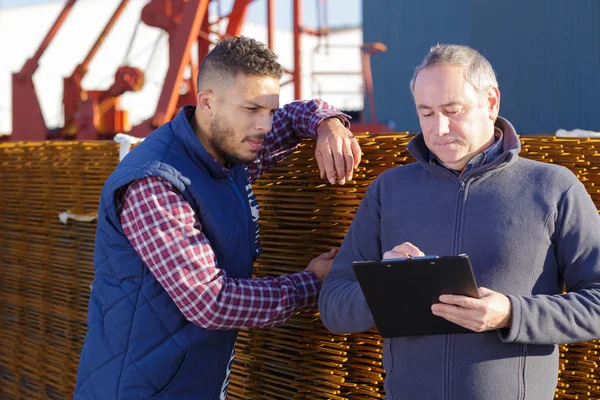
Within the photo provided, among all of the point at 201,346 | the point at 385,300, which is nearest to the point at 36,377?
the point at 201,346

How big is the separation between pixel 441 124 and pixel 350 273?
1.90 feet

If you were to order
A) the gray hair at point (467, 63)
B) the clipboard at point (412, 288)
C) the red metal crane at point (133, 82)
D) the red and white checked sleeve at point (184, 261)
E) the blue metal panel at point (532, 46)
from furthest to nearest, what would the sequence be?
the red metal crane at point (133, 82) → the blue metal panel at point (532, 46) → the red and white checked sleeve at point (184, 261) → the gray hair at point (467, 63) → the clipboard at point (412, 288)

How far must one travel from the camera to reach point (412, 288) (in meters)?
2.10

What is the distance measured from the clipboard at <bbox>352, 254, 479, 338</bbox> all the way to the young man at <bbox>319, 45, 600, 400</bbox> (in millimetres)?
66

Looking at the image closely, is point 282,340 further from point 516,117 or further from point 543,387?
point 516,117

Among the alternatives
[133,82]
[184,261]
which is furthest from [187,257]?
[133,82]

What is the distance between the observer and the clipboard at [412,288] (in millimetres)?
1997

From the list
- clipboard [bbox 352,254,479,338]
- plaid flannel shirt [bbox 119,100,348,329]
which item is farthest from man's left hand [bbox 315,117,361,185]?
clipboard [bbox 352,254,479,338]

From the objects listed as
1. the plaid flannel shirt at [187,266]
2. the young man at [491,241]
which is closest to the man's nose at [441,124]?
the young man at [491,241]

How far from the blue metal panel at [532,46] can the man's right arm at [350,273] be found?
7032 mm

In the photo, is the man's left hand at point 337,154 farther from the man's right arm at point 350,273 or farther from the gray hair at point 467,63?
the gray hair at point 467,63

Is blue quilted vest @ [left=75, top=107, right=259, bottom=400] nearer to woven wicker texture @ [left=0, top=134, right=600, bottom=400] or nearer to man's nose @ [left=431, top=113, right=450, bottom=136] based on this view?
woven wicker texture @ [left=0, top=134, right=600, bottom=400]

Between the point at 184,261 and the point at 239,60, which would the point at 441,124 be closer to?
the point at 239,60

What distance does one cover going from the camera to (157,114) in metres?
10.2
